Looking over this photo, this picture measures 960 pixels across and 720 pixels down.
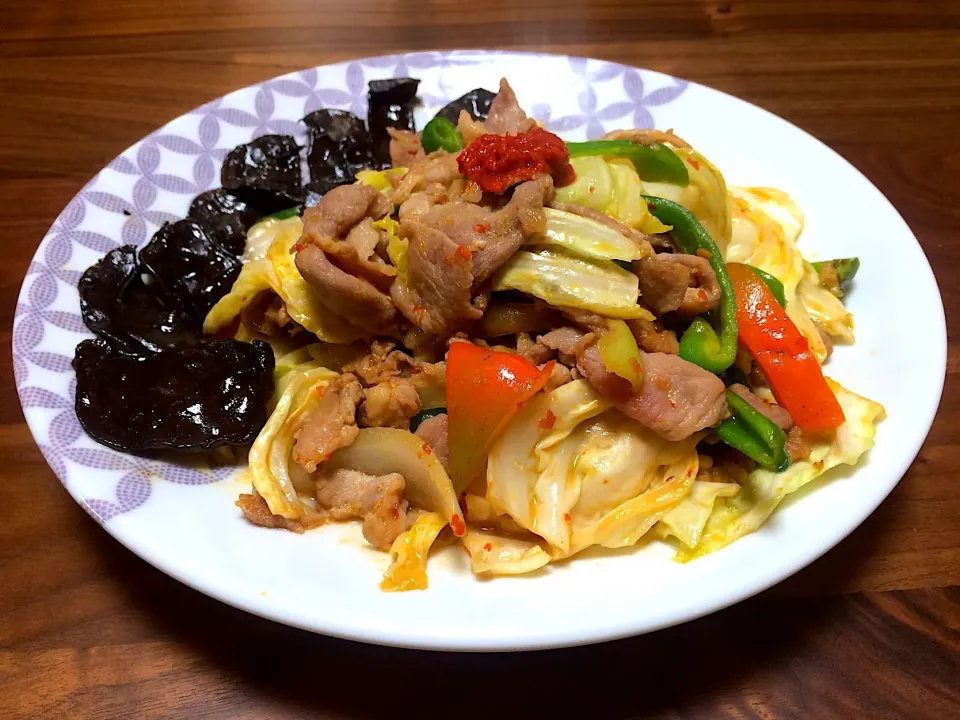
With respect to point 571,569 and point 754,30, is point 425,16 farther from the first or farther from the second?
point 571,569

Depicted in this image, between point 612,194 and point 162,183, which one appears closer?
point 612,194

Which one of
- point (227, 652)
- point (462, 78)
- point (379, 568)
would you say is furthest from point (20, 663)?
point (462, 78)

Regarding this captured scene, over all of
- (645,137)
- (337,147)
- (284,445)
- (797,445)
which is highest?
(645,137)

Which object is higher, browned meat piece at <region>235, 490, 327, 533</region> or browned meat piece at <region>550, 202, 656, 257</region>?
browned meat piece at <region>550, 202, 656, 257</region>

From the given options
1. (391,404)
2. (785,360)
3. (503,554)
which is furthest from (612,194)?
(503,554)

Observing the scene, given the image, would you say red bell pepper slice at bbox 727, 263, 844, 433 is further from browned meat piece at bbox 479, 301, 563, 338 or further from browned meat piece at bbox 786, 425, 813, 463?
browned meat piece at bbox 479, 301, 563, 338

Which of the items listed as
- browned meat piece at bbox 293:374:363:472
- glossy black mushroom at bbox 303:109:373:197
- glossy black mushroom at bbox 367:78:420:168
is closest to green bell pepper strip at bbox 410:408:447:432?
browned meat piece at bbox 293:374:363:472

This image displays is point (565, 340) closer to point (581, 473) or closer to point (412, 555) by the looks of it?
point (581, 473)
